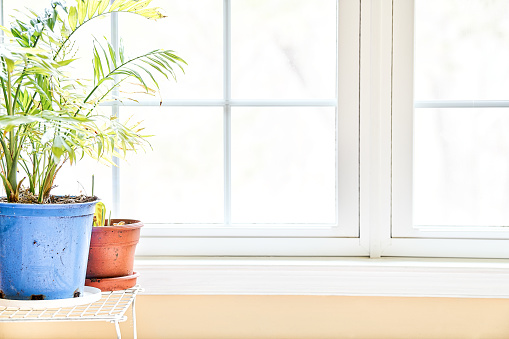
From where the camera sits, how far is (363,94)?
5.70 ft

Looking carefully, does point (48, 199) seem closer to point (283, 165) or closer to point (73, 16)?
point (73, 16)

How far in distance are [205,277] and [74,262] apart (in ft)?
1.56

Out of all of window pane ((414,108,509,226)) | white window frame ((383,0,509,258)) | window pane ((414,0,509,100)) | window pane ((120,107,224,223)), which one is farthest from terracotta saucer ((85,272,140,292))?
window pane ((414,0,509,100))

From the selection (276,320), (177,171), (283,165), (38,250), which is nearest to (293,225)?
(283,165)

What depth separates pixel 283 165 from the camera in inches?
71.3

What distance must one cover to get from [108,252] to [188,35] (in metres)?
0.76

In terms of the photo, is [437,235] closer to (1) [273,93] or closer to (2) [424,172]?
(2) [424,172]

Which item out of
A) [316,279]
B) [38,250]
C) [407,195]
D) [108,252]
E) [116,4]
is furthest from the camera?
[407,195]

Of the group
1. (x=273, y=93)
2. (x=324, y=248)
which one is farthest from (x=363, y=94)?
(x=324, y=248)

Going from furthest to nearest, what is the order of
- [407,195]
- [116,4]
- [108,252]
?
[407,195] → [108,252] → [116,4]

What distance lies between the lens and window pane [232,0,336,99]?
5.90ft

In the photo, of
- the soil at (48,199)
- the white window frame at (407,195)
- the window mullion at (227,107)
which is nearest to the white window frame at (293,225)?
the window mullion at (227,107)

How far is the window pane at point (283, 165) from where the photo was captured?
1807 mm

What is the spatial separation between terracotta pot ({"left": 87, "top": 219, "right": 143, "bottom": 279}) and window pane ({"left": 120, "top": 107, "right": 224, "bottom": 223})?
39cm
